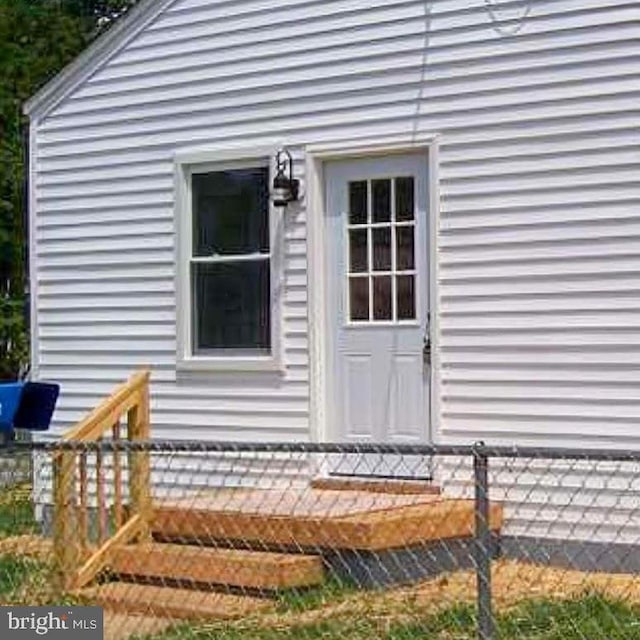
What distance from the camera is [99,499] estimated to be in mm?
9047

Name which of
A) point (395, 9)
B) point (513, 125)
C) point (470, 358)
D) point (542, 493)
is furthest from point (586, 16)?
point (542, 493)

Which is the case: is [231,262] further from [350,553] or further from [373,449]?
[373,449]

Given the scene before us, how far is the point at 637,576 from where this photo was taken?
8.52 metres

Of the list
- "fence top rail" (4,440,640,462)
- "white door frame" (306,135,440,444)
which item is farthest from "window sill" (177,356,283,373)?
"fence top rail" (4,440,640,462)

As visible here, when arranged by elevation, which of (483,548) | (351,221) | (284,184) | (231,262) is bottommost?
(483,548)

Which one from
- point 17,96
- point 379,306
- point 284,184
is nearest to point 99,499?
point 379,306

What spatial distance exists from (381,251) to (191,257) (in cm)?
170

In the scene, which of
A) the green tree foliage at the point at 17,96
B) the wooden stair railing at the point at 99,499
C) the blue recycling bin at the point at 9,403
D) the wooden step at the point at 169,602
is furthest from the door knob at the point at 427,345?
the green tree foliage at the point at 17,96

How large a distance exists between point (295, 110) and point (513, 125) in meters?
1.82

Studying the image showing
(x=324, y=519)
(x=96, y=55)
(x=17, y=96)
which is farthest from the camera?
(x=17, y=96)

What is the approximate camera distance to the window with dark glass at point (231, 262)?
10.6m

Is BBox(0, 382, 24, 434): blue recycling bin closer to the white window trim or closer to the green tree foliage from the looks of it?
the white window trim

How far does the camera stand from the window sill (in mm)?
10422

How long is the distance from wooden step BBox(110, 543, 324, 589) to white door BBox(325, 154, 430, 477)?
5.32 ft
